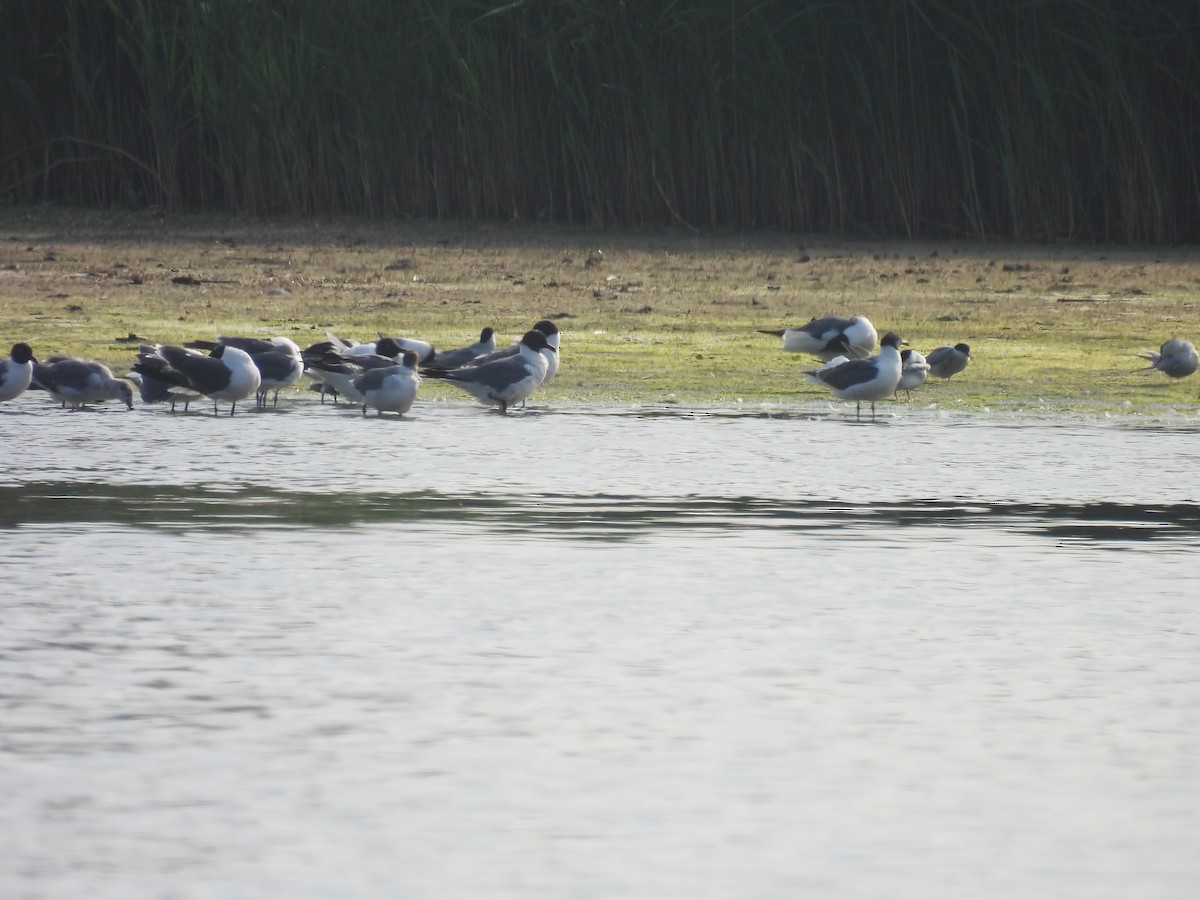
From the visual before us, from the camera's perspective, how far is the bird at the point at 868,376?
11.8 meters

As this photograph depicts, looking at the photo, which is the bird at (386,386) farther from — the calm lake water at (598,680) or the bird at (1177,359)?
the bird at (1177,359)

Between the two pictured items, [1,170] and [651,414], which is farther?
[1,170]

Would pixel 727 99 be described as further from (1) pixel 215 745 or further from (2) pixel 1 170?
(1) pixel 215 745

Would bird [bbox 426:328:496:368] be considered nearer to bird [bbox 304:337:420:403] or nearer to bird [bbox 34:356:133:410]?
bird [bbox 304:337:420:403]

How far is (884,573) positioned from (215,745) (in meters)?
2.80

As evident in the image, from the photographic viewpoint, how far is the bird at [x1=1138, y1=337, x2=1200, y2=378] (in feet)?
42.1

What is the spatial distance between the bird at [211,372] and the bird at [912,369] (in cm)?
372

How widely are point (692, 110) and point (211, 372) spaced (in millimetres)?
11349

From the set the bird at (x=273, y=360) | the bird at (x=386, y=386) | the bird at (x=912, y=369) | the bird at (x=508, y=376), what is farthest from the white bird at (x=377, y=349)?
the bird at (x=912, y=369)

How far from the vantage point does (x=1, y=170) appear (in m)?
25.4

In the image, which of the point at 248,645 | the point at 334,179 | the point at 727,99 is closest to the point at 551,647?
the point at 248,645

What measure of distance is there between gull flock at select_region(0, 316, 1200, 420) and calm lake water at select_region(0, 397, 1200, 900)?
2.13m

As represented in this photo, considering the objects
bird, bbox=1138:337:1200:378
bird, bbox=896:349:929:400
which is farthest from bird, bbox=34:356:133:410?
bird, bbox=1138:337:1200:378

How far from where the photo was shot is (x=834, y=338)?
13.7 metres
